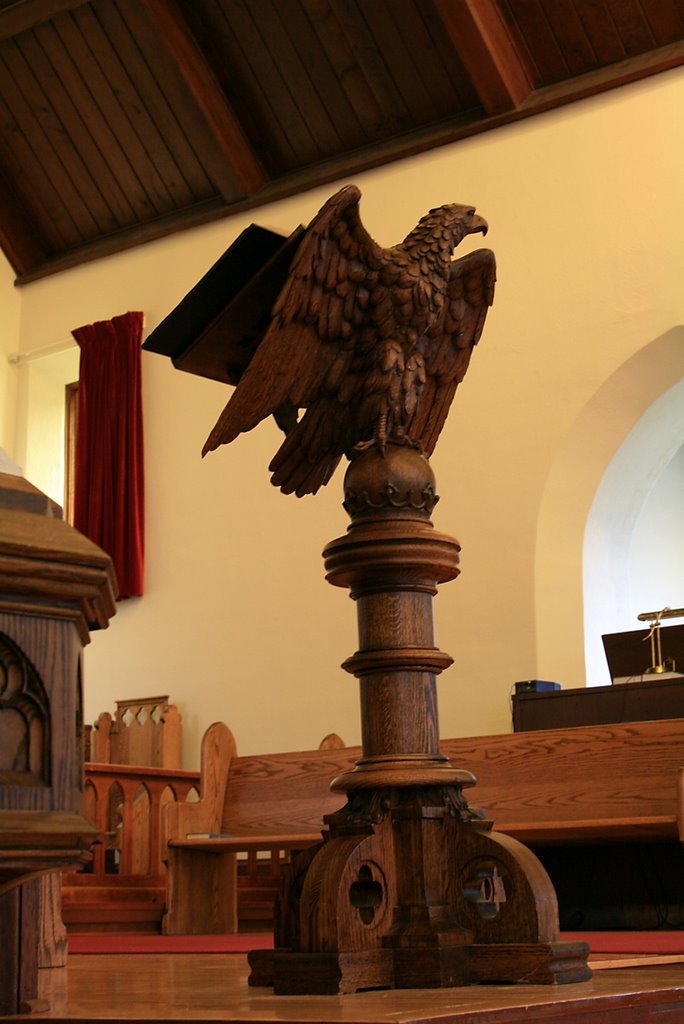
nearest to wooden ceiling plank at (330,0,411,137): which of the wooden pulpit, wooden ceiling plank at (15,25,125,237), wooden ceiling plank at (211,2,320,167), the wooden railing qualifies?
wooden ceiling plank at (211,2,320,167)

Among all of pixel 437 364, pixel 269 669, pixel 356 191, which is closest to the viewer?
pixel 356 191

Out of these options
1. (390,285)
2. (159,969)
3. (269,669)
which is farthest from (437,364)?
(269,669)

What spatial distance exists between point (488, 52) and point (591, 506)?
7.55 feet

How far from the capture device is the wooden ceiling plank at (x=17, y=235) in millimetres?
8367

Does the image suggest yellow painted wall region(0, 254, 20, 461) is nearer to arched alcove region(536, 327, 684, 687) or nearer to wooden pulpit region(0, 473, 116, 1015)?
arched alcove region(536, 327, 684, 687)

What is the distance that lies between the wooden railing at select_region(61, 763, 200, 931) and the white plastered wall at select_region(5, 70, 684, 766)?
0.92 metres

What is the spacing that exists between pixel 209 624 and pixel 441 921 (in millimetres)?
5577

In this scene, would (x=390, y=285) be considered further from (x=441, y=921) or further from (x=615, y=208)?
(x=615, y=208)

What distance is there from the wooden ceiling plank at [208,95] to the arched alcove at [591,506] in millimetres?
2642

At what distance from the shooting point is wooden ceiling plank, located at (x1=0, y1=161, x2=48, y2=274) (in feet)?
27.5

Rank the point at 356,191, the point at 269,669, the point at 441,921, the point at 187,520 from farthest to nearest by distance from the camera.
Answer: the point at 187,520 → the point at 269,669 → the point at 356,191 → the point at 441,921

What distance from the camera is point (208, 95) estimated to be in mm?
7230

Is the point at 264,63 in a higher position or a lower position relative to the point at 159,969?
higher

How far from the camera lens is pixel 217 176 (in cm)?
Answer: 757
